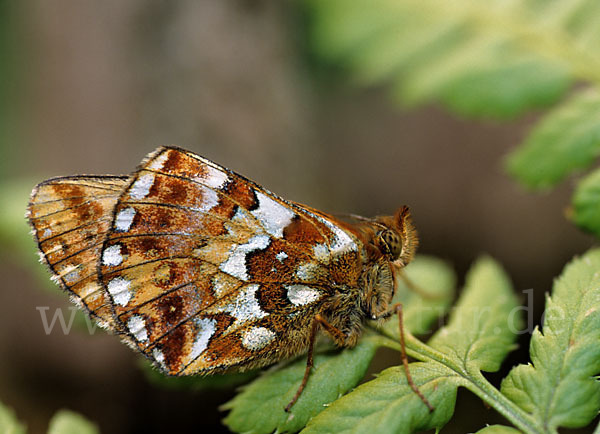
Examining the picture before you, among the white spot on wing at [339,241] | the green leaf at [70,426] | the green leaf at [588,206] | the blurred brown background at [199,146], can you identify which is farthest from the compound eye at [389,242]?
the blurred brown background at [199,146]

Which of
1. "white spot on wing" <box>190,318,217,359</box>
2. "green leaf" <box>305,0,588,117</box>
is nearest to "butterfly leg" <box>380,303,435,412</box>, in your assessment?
"white spot on wing" <box>190,318,217,359</box>

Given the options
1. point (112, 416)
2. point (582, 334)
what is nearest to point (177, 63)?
point (112, 416)

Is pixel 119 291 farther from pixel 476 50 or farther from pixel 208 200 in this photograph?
pixel 476 50

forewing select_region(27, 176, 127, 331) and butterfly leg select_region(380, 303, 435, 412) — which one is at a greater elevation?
forewing select_region(27, 176, 127, 331)

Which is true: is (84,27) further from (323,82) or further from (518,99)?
(518,99)

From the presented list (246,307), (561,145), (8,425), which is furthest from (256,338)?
(561,145)

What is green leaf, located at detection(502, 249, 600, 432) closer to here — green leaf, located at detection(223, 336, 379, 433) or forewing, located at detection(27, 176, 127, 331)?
green leaf, located at detection(223, 336, 379, 433)
